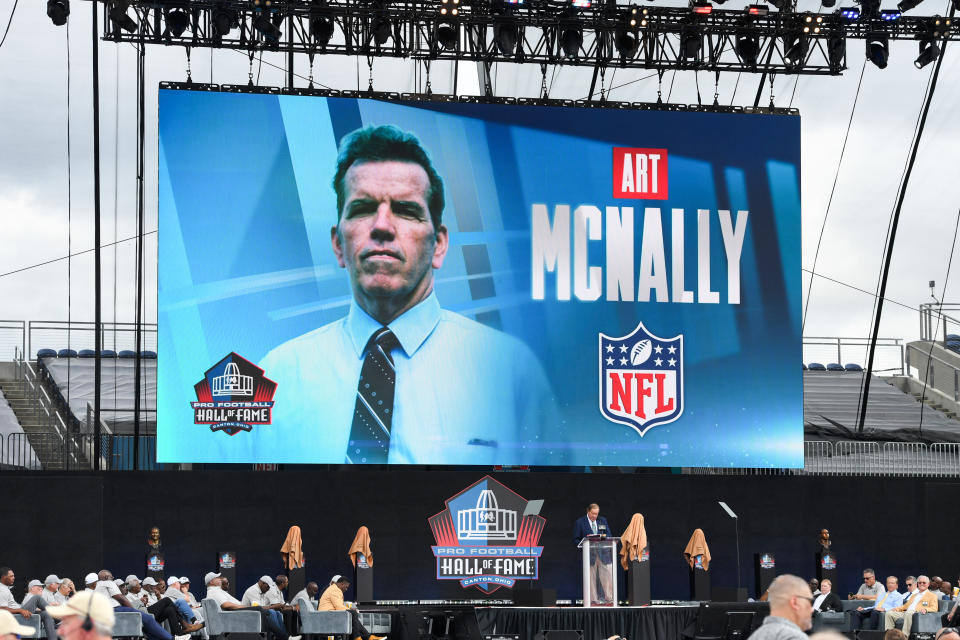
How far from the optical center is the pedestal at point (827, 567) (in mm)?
20609

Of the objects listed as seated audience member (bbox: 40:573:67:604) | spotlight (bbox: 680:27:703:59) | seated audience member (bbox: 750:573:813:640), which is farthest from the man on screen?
seated audience member (bbox: 750:573:813:640)

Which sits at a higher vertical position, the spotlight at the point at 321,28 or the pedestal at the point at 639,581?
the spotlight at the point at 321,28

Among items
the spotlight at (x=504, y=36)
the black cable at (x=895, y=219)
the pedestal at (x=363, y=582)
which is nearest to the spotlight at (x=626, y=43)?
the spotlight at (x=504, y=36)

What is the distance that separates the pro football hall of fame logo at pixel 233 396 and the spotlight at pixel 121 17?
4.79 meters

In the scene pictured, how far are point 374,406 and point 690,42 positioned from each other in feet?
23.0

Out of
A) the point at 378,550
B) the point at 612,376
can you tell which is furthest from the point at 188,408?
the point at 612,376

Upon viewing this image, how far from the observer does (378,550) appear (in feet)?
66.5

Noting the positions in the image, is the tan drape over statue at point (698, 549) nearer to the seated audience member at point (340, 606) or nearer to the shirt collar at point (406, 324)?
the shirt collar at point (406, 324)

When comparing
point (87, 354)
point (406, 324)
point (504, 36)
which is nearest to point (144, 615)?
point (406, 324)

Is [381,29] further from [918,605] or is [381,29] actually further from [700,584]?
[918,605]

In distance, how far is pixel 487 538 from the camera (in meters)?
20.1

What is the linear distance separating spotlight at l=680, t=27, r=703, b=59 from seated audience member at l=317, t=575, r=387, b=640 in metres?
9.11

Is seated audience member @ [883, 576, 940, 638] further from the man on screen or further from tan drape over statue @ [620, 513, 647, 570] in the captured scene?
the man on screen

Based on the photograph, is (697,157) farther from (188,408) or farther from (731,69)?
(188,408)
